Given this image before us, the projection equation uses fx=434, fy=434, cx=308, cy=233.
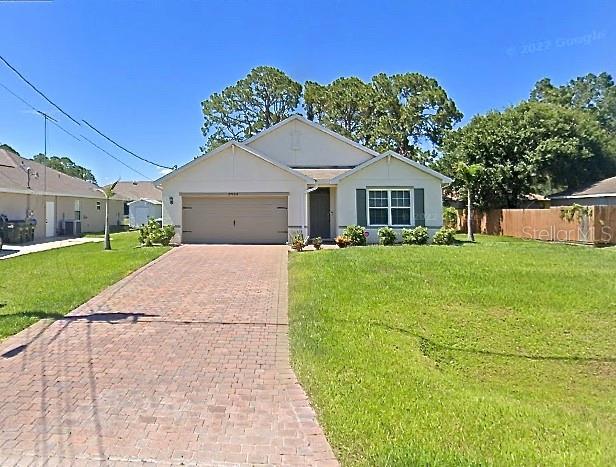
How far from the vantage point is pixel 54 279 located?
10.9m

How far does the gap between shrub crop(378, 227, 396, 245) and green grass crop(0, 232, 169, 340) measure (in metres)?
8.75

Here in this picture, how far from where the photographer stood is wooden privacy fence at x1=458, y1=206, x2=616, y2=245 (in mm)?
17984

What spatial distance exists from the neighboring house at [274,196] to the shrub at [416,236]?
1.91 feet

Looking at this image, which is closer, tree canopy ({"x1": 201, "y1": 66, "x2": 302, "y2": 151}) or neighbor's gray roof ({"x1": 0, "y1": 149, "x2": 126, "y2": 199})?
neighbor's gray roof ({"x1": 0, "y1": 149, "x2": 126, "y2": 199})

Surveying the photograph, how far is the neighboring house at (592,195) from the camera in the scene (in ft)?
81.4

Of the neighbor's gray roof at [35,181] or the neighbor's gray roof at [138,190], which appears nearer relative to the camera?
the neighbor's gray roof at [35,181]

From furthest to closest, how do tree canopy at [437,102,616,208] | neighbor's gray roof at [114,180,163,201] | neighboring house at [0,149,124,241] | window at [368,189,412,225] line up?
neighbor's gray roof at [114,180,163,201] → tree canopy at [437,102,616,208] → neighboring house at [0,149,124,241] → window at [368,189,412,225]

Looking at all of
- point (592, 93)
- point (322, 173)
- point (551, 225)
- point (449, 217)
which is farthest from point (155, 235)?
point (592, 93)

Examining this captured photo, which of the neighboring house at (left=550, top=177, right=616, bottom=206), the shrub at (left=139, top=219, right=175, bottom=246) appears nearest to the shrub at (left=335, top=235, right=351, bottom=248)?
the shrub at (left=139, top=219, right=175, bottom=246)

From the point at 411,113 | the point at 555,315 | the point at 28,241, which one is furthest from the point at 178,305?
the point at 411,113

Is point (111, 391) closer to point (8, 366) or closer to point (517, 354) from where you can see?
point (8, 366)

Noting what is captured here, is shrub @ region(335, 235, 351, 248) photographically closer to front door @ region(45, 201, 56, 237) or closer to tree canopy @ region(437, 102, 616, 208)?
tree canopy @ region(437, 102, 616, 208)

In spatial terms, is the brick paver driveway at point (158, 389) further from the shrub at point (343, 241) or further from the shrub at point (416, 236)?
the shrub at point (416, 236)

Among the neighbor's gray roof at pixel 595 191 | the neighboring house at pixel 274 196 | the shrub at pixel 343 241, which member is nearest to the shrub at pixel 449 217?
the neighbor's gray roof at pixel 595 191
